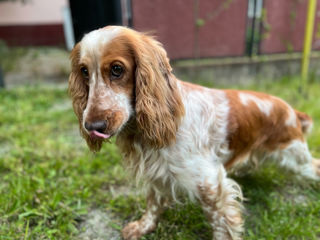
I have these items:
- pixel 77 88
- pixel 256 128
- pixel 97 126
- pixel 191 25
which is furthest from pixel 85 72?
pixel 191 25

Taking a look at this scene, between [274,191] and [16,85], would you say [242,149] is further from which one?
[16,85]

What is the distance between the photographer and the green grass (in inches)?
93.2

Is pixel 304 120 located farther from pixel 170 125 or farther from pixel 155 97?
pixel 155 97

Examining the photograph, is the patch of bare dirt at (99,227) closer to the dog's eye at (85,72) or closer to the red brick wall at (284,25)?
the dog's eye at (85,72)

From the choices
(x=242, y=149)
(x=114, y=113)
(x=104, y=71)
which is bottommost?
(x=242, y=149)

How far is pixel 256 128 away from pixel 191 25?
14.8ft

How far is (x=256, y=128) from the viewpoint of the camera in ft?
8.13

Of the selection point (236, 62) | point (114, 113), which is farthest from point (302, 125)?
point (236, 62)

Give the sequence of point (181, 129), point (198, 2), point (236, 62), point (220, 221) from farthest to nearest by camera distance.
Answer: point (236, 62) < point (198, 2) < point (220, 221) < point (181, 129)

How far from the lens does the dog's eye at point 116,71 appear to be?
173 centimetres

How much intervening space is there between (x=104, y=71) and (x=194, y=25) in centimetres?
518

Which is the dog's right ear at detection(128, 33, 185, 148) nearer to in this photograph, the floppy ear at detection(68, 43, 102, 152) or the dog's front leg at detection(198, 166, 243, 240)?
the floppy ear at detection(68, 43, 102, 152)

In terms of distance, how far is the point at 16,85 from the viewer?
22.2ft

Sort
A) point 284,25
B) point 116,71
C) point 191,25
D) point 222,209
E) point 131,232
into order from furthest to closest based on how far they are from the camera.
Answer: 1. point 284,25
2. point 191,25
3. point 131,232
4. point 222,209
5. point 116,71
